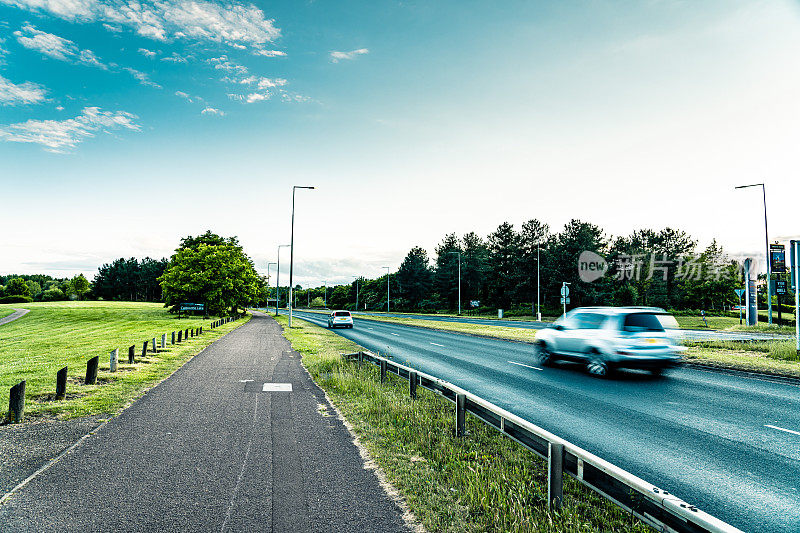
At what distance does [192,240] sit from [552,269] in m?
57.7

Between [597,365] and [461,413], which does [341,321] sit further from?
[461,413]

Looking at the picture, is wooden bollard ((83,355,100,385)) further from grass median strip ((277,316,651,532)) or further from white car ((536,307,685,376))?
white car ((536,307,685,376))

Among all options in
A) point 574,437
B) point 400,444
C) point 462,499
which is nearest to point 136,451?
point 400,444

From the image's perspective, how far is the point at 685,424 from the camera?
737cm

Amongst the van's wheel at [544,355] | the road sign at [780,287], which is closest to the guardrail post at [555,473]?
the van's wheel at [544,355]

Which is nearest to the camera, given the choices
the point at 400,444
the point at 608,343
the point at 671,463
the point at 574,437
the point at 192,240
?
the point at 671,463

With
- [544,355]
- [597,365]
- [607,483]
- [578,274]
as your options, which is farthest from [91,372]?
[578,274]

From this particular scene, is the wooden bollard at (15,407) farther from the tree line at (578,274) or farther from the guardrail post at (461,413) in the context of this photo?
the tree line at (578,274)

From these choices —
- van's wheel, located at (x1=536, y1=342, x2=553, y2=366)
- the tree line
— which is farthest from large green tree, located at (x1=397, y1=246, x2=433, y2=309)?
van's wheel, located at (x1=536, y1=342, x2=553, y2=366)

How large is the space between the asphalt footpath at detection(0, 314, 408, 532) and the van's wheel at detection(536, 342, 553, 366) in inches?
314

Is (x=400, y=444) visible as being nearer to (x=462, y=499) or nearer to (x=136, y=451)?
(x=462, y=499)

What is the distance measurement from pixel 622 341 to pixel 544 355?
2866 millimetres

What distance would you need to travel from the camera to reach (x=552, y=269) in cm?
6212

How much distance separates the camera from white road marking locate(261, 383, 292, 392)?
10148mm
